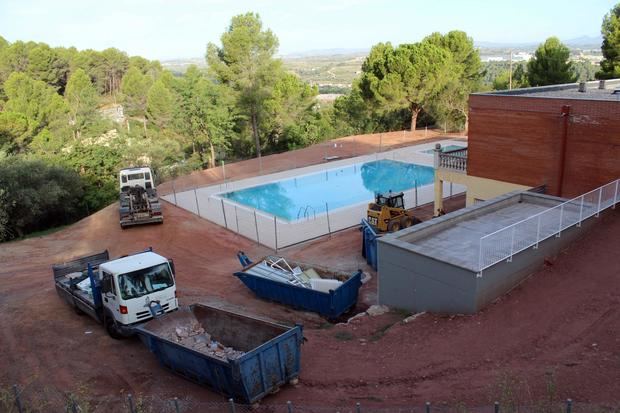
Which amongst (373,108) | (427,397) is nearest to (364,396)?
(427,397)

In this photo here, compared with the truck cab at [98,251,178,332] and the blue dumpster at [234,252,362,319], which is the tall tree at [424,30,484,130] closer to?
the blue dumpster at [234,252,362,319]

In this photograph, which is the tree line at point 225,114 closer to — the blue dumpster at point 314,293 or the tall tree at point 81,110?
the tall tree at point 81,110

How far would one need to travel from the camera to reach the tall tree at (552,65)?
43.6 meters

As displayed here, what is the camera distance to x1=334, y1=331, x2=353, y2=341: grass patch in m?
12.5

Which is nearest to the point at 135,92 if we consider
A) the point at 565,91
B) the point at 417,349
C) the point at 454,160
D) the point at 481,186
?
the point at 454,160

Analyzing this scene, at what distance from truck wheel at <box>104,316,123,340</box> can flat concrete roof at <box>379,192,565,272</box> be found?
7.03 metres

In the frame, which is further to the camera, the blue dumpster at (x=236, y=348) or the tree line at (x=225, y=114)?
the tree line at (x=225, y=114)

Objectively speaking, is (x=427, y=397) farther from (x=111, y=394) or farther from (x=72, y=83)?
(x=72, y=83)

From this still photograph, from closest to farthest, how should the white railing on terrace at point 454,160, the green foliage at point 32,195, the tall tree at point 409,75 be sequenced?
the white railing on terrace at point 454,160, the green foliage at point 32,195, the tall tree at point 409,75

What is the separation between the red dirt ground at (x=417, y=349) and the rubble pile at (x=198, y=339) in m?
0.77

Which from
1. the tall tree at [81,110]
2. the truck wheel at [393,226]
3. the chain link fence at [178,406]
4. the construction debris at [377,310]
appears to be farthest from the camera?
the tall tree at [81,110]

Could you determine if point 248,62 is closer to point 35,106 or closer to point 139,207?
point 35,106

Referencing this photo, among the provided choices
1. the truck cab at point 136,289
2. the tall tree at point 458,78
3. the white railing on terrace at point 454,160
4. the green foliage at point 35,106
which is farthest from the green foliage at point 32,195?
the tall tree at point 458,78

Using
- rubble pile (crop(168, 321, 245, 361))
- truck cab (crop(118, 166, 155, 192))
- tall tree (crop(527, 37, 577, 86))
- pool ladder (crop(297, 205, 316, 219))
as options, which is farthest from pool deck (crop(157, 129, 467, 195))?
rubble pile (crop(168, 321, 245, 361))
